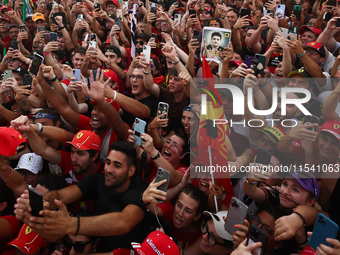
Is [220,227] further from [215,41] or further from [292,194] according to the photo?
[215,41]

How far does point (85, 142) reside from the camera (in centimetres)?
347

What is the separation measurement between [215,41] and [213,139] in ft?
5.76

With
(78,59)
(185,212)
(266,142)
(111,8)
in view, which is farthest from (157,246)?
(111,8)

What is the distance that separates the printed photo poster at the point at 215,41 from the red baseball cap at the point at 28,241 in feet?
9.73

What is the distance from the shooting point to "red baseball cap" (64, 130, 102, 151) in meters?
3.43

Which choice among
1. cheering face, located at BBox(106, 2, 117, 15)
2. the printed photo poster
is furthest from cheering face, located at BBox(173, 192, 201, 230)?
cheering face, located at BBox(106, 2, 117, 15)

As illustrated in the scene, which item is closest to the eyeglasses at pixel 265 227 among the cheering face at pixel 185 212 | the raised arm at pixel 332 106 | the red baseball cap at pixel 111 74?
the cheering face at pixel 185 212

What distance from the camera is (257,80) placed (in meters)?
3.32

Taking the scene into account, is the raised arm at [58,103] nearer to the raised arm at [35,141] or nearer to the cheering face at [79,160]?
the raised arm at [35,141]

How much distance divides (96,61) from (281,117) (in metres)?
3.25

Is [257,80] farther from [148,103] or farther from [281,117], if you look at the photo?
[148,103]

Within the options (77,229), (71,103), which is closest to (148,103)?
(71,103)

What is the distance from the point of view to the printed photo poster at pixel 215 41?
415 cm

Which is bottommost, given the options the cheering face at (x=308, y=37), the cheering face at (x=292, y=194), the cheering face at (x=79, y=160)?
the cheering face at (x=79, y=160)
